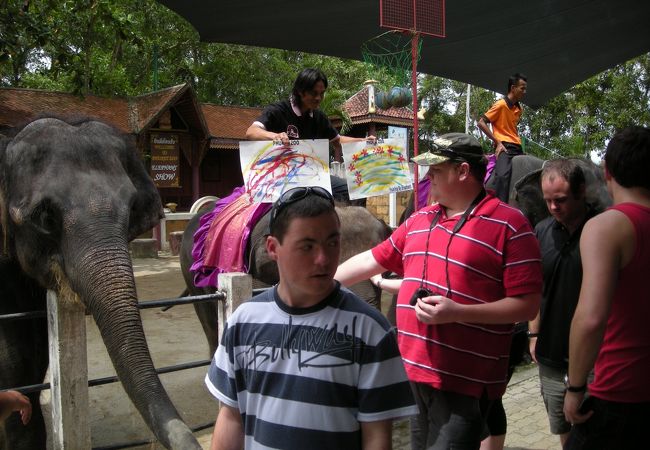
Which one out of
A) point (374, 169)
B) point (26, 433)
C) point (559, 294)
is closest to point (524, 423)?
point (559, 294)

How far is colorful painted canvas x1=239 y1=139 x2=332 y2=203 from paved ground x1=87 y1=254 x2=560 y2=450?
191 cm

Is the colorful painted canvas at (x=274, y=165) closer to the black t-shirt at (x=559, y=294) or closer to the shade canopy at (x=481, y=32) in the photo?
the shade canopy at (x=481, y=32)

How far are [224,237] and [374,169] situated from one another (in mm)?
1327

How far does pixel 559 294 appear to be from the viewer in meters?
3.03

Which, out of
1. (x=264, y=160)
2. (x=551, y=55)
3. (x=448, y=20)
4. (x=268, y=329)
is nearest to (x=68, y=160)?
(x=264, y=160)

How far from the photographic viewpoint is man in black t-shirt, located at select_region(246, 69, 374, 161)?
4316 millimetres

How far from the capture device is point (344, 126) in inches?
830

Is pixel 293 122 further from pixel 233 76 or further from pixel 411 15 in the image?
pixel 233 76

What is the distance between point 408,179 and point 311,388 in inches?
117

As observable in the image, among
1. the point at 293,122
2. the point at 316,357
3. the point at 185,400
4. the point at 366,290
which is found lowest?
the point at 185,400

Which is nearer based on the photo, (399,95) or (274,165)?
(274,165)

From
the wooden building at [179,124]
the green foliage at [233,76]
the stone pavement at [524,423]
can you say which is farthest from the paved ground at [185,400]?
the green foliage at [233,76]

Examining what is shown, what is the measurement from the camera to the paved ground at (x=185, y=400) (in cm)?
467

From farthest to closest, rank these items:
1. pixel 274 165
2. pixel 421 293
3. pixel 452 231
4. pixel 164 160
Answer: pixel 164 160, pixel 274 165, pixel 452 231, pixel 421 293
